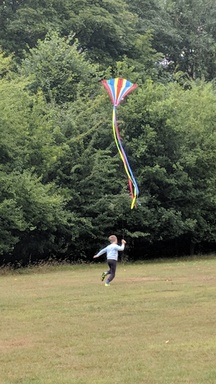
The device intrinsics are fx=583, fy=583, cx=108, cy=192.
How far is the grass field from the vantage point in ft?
25.1

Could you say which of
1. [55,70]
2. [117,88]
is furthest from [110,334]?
[55,70]

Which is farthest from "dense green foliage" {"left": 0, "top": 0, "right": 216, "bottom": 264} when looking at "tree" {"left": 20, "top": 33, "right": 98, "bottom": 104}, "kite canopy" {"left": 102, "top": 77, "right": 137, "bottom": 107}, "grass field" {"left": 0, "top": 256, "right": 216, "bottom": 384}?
"grass field" {"left": 0, "top": 256, "right": 216, "bottom": 384}

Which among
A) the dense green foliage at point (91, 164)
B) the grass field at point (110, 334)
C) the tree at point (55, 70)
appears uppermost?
the tree at point (55, 70)

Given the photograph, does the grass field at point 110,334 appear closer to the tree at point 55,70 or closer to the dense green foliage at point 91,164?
the dense green foliage at point 91,164

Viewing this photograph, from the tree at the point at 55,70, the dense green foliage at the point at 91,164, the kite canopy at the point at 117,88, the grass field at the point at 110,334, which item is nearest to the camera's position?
the grass field at the point at 110,334

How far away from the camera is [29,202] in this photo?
26.2 meters

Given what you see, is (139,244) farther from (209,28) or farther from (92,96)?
(209,28)

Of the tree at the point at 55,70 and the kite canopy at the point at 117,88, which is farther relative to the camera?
the tree at the point at 55,70

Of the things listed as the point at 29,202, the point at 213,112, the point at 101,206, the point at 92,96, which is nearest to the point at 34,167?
the point at 29,202

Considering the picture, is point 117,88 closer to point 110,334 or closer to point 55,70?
point 55,70

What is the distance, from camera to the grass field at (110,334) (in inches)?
302

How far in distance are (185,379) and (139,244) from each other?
26394 millimetres

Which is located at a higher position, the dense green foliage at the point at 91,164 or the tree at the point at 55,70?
the tree at the point at 55,70

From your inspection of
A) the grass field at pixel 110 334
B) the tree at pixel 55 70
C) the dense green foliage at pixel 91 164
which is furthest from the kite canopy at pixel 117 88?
the tree at pixel 55 70
